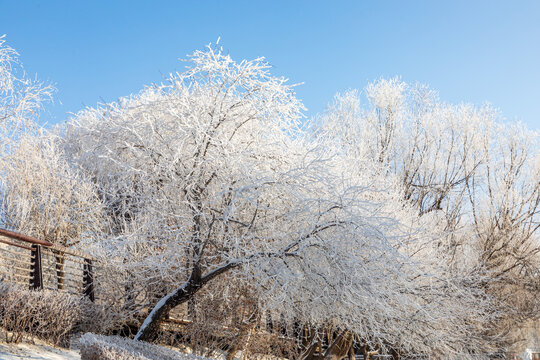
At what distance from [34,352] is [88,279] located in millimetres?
4246

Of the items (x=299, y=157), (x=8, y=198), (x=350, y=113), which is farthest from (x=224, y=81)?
(x=350, y=113)

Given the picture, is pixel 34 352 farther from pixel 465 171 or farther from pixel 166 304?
pixel 465 171

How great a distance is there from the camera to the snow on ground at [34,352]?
6.29 meters

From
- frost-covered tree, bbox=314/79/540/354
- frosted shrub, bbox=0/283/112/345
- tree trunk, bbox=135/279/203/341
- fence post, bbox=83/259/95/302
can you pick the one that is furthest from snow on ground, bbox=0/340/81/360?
frost-covered tree, bbox=314/79/540/354

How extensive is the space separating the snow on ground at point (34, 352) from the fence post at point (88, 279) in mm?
2891

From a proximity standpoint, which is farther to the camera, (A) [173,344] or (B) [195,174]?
(A) [173,344]

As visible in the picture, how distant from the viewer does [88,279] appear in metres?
11.0

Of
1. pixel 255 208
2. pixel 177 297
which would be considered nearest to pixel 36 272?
pixel 177 297

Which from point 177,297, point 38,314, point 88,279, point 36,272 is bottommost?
point 38,314

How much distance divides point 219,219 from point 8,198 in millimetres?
9853

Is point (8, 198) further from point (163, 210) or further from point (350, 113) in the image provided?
point (350, 113)

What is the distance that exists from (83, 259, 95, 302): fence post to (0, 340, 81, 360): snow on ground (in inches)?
114

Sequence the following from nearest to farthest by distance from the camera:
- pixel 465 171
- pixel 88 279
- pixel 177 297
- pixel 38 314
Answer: pixel 38 314
pixel 177 297
pixel 88 279
pixel 465 171

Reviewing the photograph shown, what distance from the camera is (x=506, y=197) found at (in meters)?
17.1
